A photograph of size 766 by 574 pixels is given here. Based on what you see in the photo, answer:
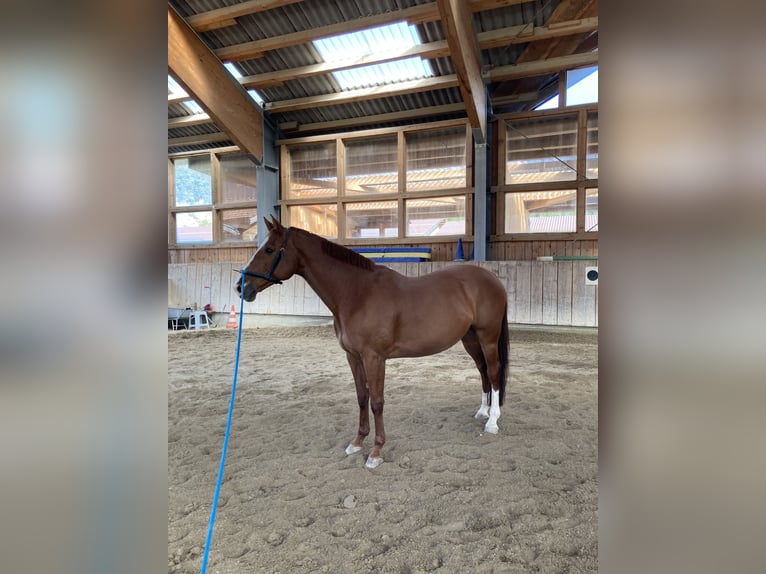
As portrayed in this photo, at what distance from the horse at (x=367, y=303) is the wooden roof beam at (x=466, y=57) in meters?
3.20

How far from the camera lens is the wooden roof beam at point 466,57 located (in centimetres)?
400

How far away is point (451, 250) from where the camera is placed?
690cm

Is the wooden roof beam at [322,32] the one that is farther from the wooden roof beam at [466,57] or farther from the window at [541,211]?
the window at [541,211]

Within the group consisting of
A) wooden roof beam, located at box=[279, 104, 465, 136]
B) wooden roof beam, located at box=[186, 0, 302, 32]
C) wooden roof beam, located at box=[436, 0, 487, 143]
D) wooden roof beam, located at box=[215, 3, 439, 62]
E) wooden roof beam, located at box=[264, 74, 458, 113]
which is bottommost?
wooden roof beam, located at box=[436, 0, 487, 143]

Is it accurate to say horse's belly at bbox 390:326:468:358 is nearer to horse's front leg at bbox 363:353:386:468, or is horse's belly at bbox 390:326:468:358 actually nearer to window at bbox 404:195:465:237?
horse's front leg at bbox 363:353:386:468

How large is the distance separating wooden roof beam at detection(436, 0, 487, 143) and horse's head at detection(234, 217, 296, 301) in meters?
3.24

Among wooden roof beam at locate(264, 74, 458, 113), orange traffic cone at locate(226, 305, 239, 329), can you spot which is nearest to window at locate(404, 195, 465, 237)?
wooden roof beam at locate(264, 74, 458, 113)

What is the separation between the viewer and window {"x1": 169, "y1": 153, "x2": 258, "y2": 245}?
8.22m

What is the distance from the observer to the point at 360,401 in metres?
2.16

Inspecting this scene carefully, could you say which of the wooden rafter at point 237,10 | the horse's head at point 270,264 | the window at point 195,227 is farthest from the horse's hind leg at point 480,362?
the window at point 195,227

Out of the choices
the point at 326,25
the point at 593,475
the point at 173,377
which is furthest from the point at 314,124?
the point at 593,475
